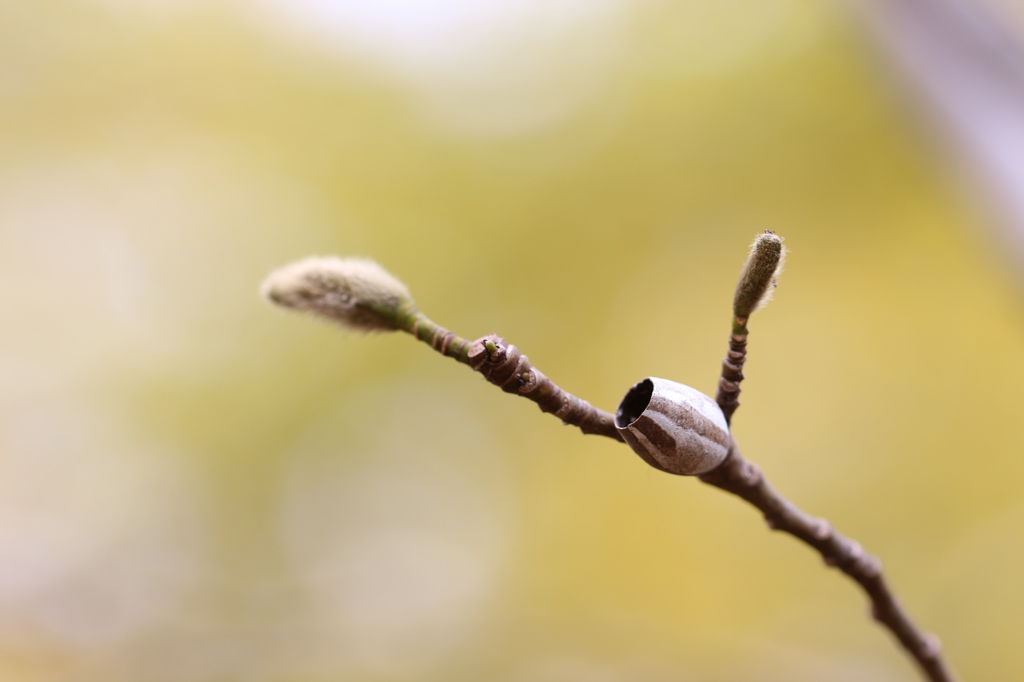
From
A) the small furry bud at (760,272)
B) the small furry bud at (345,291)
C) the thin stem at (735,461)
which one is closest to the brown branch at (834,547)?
the thin stem at (735,461)

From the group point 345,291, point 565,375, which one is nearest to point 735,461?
point 345,291

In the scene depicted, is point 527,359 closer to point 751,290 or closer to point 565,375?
point 751,290

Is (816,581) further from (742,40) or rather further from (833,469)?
(742,40)

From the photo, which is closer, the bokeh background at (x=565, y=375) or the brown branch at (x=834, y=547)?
the brown branch at (x=834, y=547)

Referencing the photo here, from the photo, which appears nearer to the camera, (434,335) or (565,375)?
(434,335)

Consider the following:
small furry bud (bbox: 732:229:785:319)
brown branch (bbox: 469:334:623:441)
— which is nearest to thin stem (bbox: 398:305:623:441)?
brown branch (bbox: 469:334:623:441)

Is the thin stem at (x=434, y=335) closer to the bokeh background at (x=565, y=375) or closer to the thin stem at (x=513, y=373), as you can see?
the thin stem at (x=513, y=373)

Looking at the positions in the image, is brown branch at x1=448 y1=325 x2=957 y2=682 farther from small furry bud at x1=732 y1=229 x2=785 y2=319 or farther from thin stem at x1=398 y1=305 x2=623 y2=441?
small furry bud at x1=732 y1=229 x2=785 y2=319
